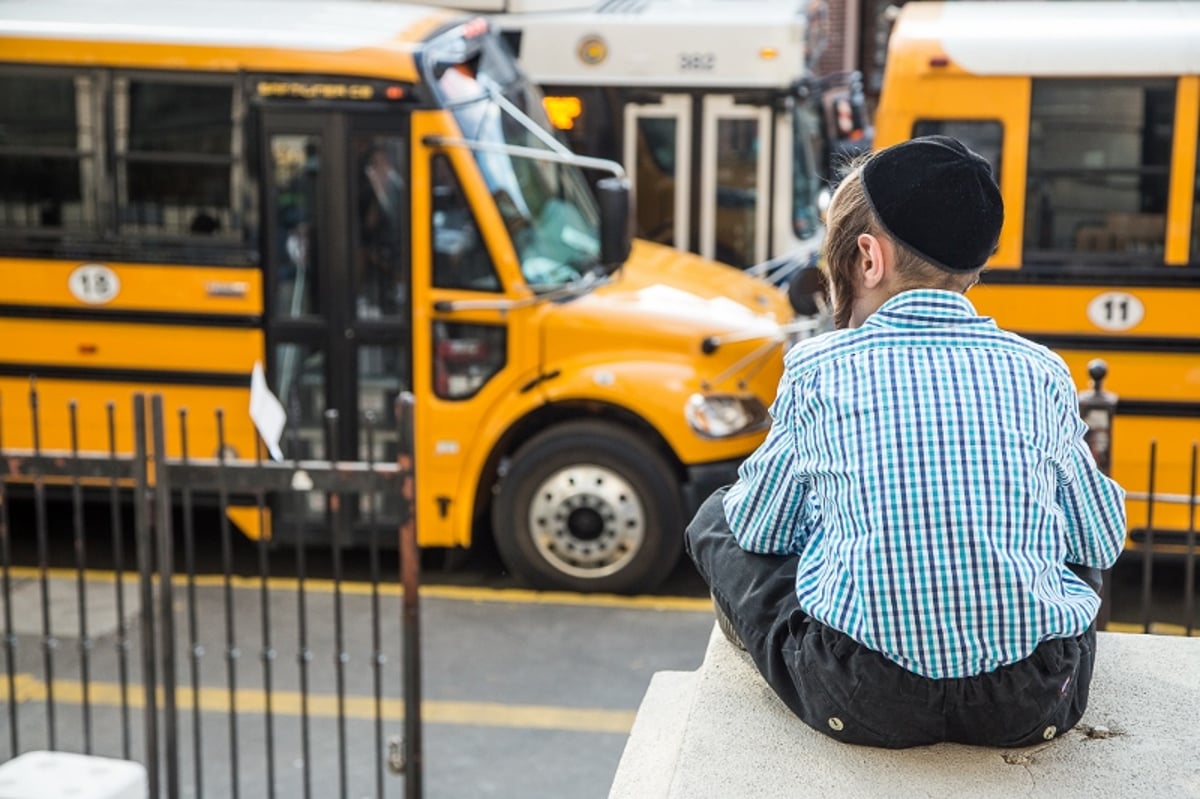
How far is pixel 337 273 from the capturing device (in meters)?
7.42

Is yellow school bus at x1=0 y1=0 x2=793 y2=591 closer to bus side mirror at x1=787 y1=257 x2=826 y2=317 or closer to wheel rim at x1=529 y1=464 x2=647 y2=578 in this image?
wheel rim at x1=529 y1=464 x2=647 y2=578

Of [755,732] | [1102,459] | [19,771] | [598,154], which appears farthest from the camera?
[598,154]

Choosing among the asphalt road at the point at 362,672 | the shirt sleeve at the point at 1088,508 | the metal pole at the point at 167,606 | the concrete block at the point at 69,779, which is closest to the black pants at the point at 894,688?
the shirt sleeve at the point at 1088,508

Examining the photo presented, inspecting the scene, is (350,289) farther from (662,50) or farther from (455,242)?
(662,50)

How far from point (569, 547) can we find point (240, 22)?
2931 mm

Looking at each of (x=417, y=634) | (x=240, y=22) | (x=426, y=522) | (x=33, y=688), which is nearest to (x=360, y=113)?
(x=240, y=22)

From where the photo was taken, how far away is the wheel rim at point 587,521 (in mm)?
7359

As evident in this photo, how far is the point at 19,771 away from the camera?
2217mm

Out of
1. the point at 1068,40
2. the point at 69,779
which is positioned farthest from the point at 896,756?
the point at 1068,40

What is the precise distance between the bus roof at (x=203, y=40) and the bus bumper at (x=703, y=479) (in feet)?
7.32

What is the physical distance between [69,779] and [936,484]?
1.25m

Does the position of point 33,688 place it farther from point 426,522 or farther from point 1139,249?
point 1139,249

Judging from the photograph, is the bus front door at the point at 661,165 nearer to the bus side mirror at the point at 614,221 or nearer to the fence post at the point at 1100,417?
the bus side mirror at the point at 614,221

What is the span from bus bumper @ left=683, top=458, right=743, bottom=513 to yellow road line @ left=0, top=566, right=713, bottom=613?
46 cm
